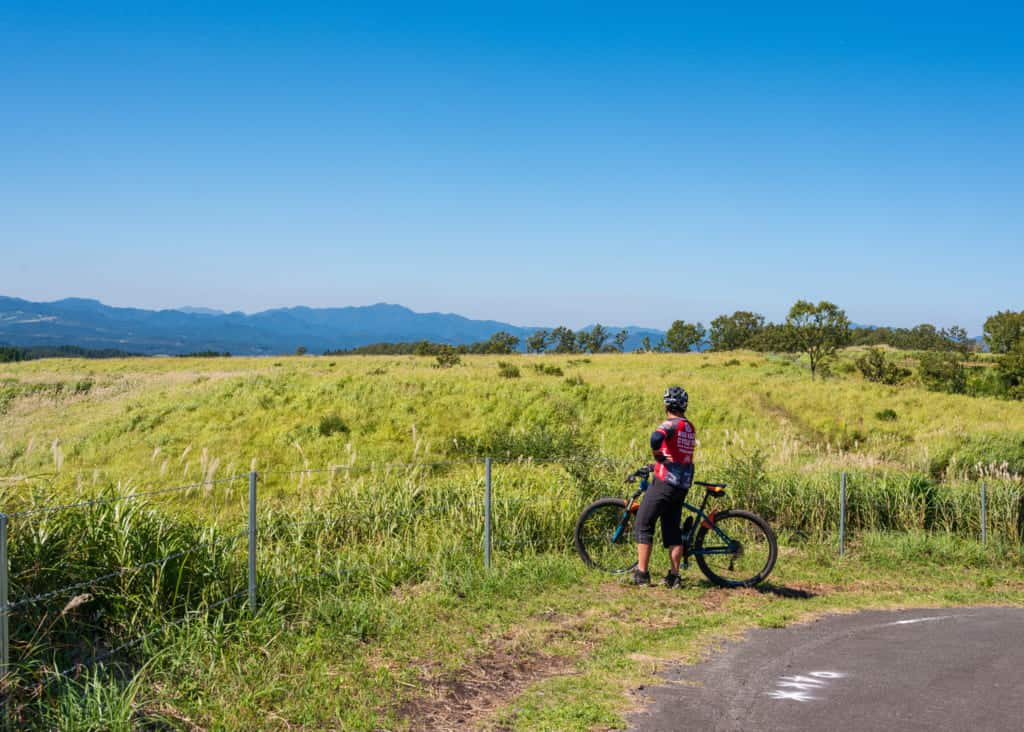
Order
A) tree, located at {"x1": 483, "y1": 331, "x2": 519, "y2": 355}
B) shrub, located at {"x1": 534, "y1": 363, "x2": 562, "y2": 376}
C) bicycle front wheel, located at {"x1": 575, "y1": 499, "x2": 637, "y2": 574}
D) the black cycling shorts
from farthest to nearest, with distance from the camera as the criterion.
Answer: tree, located at {"x1": 483, "y1": 331, "x2": 519, "y2": 355}
shrub, located at {"x1": 534, "y1": 363, "x2": 562, "y2": 376}
bicycle front wheel, located at {"x1": 575, "y1": 499, "x2": 637, "y2": 574}
the black cycling shorts

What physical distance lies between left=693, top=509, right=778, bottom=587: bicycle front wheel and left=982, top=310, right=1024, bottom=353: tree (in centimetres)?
9559

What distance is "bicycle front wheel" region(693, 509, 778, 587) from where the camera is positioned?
9.77 m

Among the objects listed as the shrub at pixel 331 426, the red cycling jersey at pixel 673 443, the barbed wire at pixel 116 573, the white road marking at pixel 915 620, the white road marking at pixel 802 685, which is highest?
the red cycling jersey at pixel 673 443

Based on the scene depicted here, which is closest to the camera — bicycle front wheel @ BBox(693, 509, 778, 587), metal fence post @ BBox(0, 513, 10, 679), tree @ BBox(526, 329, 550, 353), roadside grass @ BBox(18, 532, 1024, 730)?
metal fence post @ BBox(0, 513, 10, 679)

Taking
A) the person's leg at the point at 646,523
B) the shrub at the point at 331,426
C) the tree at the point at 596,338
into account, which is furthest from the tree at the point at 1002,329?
the person's leg at the point at 646,523

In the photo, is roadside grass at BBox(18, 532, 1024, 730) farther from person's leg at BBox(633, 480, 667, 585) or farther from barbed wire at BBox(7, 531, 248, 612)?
barbed wire at BBox(7, 531, 248, 612)

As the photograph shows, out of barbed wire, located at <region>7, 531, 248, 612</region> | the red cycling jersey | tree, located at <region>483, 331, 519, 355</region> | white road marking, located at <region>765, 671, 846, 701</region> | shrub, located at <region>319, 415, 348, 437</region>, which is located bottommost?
shrub, located at <region>319, 415, 348, 437</region>

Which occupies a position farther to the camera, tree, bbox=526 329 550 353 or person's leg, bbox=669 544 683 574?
tree, bbox=526 329 550 353

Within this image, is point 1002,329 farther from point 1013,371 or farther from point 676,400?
point 676,400

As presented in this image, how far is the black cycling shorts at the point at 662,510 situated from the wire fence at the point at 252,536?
1.88 meters

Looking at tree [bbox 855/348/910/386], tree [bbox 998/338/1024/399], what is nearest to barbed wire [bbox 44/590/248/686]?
tree [bbox 855/348/910/386]

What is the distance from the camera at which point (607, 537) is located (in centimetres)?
1118

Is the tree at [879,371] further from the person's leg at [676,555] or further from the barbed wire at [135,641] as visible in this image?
the barbed wire at [135,641]

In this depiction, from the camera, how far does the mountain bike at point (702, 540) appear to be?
9773mm
